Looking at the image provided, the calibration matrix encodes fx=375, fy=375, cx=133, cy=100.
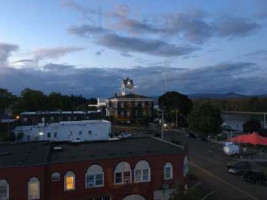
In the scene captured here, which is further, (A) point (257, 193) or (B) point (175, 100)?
(B) point (175, 100)

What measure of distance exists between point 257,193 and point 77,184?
17550mm

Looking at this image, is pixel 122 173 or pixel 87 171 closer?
pixel 87 171

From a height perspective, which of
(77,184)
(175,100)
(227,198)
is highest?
(175,100)

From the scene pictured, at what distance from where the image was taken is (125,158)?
3238 centimetres

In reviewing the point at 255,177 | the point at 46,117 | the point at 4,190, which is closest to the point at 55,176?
the point at 4,190

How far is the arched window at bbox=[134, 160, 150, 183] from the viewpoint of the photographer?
108 feet

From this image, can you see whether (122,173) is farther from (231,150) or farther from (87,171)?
(231,150)

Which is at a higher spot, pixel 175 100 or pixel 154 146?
pixel 175 100

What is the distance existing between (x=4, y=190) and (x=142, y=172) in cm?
1156

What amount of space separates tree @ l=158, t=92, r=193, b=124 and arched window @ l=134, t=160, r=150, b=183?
7713cm

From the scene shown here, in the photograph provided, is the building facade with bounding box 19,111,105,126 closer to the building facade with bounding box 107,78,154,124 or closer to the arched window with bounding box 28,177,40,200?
the building facade with bounding box 107,78,154,124

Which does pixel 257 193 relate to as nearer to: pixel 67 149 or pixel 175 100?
pixel 67 149

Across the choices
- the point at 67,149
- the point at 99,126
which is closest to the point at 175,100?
the point at 99,126

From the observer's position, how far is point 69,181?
30.5m
